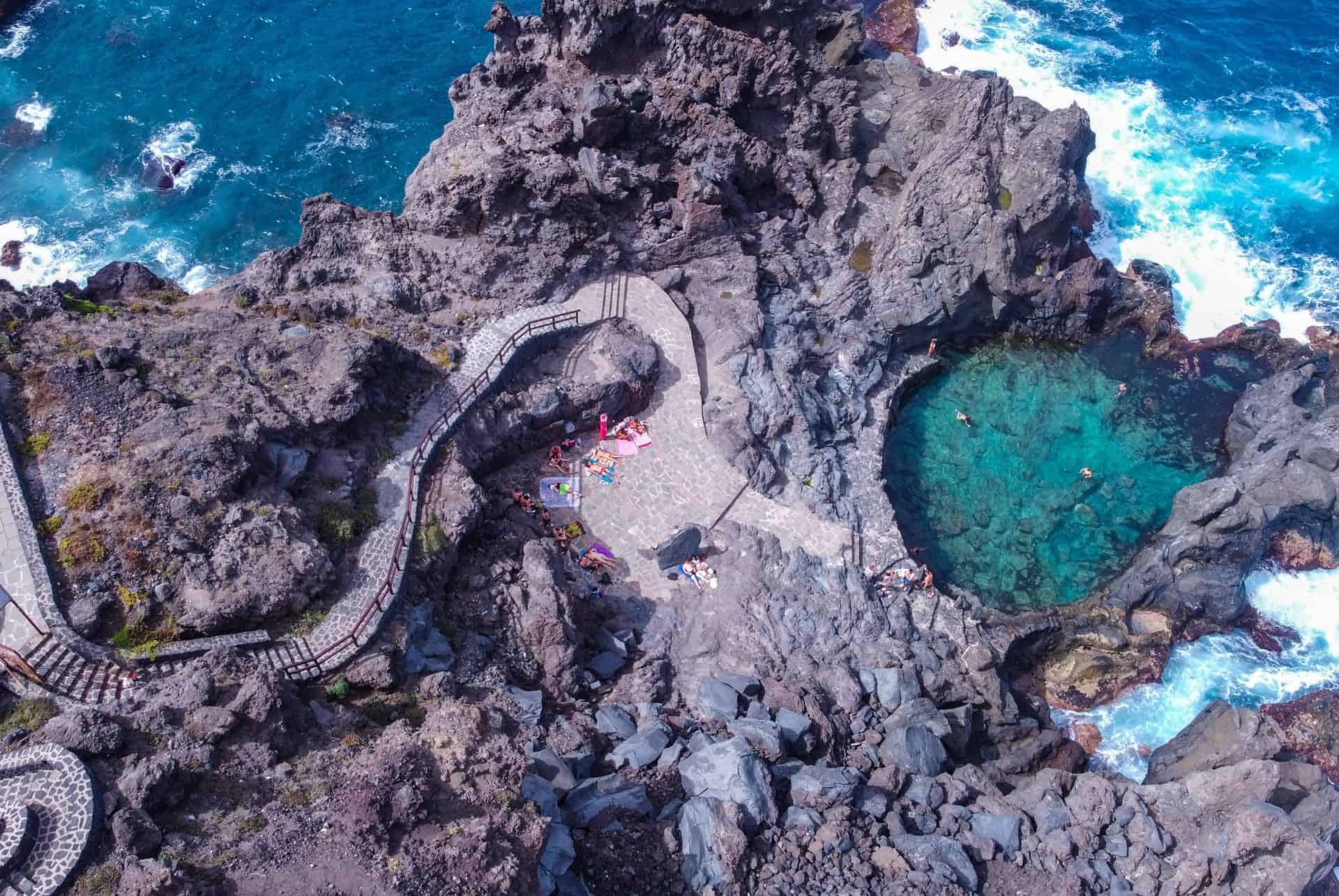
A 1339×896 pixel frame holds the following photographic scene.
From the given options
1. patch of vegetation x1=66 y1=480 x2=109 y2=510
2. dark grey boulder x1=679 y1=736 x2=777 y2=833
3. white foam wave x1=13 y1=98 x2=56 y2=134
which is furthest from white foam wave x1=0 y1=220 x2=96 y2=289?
dark grey boulder x1=679 y1=736 x2=777 y2=833

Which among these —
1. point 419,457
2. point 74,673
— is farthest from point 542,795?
point 419,457

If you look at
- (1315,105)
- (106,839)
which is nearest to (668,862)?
(106,839)

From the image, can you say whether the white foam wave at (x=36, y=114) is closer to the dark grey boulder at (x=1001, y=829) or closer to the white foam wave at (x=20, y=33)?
the white foam wave at (x=20, y=33)

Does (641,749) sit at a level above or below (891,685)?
above

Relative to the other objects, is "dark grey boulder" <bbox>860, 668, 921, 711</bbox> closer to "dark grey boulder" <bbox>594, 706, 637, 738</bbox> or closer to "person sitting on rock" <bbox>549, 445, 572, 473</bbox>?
"dark grey boulder" <bbox>594, 706, 637, 738</bbox>

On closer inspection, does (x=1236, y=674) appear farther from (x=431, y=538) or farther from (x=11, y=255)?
Result: (x=11, y=255)

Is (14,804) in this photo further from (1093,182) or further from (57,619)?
(1093,182)
